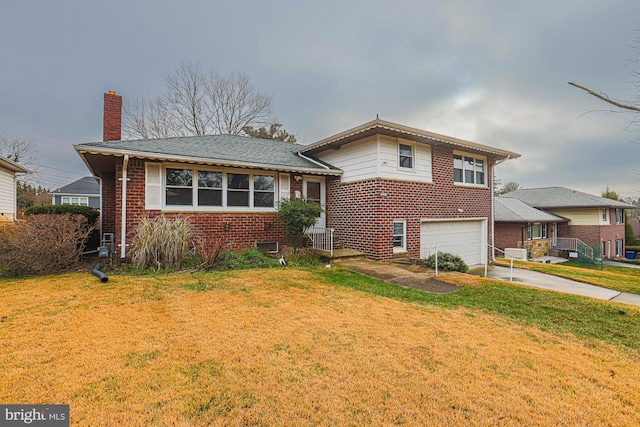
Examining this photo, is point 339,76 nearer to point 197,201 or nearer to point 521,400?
point 197,201

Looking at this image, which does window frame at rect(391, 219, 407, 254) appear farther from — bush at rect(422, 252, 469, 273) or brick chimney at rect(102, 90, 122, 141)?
brick chimney at rect(102, 90, 122, 141)

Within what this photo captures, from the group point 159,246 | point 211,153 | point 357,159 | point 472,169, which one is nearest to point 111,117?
point 211,153

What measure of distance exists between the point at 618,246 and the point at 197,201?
1377 inches

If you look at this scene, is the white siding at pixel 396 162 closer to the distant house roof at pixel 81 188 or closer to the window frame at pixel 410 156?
the window frame at pixel 410 156

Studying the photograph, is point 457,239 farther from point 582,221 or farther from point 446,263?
point 582,221

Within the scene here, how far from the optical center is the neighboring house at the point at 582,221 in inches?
896

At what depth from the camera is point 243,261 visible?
7.92 meters

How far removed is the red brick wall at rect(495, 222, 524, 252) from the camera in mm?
19781

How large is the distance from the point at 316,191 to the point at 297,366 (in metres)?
8.49

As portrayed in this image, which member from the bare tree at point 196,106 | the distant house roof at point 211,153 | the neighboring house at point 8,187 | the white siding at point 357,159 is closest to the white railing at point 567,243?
the white siding at point 357,159

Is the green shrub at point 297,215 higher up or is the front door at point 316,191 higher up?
the front door at point 316,191

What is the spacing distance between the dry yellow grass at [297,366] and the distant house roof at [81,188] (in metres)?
34.7

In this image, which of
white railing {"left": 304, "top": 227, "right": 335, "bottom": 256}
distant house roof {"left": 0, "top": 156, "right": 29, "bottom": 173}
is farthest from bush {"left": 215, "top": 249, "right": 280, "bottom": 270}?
distant house roof {"left": 0, "top": 156, "right": 29, "bottom": 173}

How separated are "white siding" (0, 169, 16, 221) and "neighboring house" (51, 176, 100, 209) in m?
16.4
